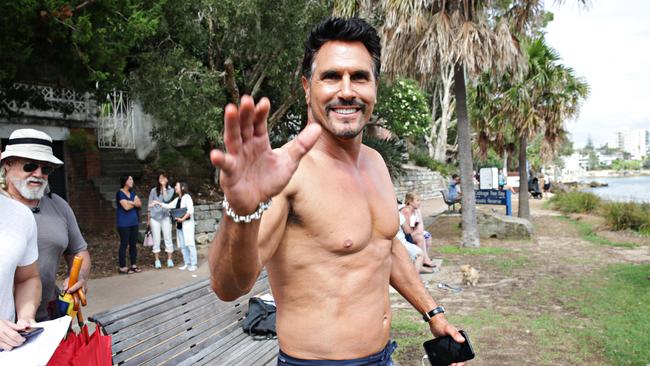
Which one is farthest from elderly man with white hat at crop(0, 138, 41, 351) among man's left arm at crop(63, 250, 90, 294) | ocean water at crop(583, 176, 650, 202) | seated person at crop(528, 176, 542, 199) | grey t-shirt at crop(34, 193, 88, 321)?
seated person at crop(528, 176, 542, 199)

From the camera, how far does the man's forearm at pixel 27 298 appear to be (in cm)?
243

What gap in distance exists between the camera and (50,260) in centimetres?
307

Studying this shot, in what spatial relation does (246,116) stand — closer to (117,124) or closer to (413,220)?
(413,220)

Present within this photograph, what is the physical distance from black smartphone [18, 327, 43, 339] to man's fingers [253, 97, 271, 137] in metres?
1.77

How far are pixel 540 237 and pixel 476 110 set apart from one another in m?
4.04

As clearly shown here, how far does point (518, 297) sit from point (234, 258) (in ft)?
20.4

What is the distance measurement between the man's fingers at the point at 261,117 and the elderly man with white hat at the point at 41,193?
2389 millimetres

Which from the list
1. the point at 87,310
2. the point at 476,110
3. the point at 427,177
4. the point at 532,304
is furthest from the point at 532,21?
the point at 427,177

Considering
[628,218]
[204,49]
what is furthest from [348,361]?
[628,218]

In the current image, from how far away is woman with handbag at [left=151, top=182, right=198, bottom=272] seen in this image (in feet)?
27.8

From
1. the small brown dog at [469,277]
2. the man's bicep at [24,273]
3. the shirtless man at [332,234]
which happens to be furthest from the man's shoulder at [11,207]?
the small brown dog at [469,277]

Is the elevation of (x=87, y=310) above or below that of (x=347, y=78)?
below

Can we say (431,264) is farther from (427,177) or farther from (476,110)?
(427,177)

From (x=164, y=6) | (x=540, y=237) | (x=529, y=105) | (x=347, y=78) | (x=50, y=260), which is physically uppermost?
(x=164, y=6)
